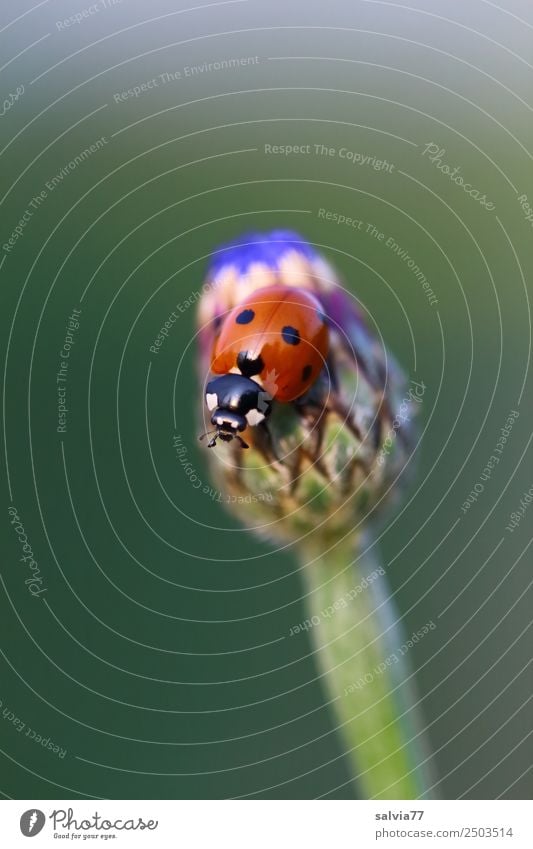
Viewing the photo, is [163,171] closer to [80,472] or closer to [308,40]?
[308,40]

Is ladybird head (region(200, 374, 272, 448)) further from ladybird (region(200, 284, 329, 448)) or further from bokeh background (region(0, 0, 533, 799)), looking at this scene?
bokeh background (region(0, 0, 533, 799))

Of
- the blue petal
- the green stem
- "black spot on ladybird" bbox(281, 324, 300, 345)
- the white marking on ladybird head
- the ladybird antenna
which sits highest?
the blue petal

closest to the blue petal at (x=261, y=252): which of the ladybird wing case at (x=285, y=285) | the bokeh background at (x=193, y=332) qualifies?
the ladybird wing case at (x=285, y=285)

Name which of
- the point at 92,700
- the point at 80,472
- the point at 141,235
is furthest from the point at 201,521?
the point at 141,235

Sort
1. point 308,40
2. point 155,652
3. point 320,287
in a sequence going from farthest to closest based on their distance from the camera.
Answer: point 155,652
point 308,40
point 320,287

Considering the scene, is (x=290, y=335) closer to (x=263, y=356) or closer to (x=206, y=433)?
(x=263, y=356)

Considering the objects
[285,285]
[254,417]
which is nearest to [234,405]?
[254,417]

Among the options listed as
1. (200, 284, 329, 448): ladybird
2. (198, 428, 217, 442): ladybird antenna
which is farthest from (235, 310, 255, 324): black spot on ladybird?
(198, 428, 217, 442): ladybird antenna
